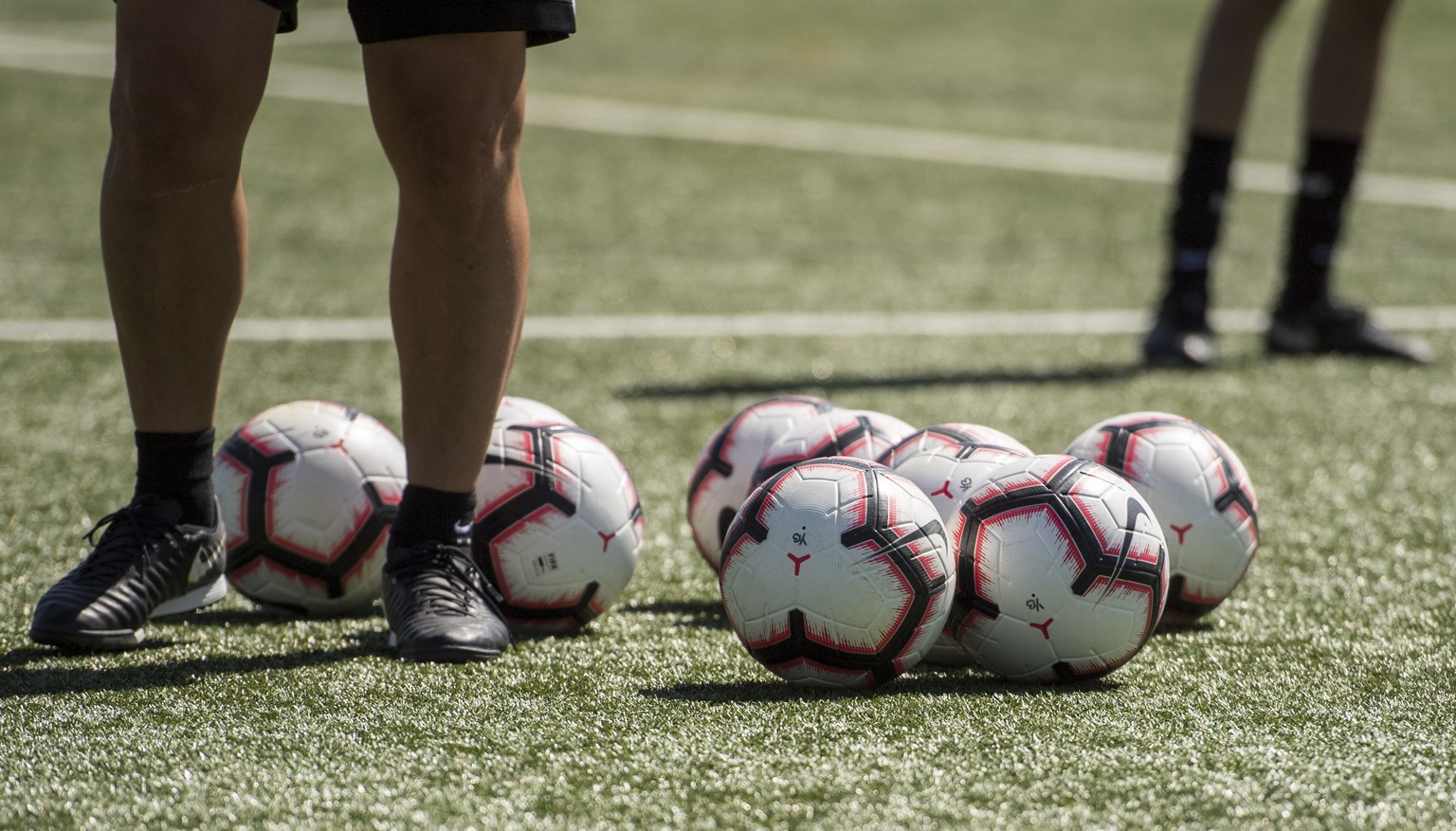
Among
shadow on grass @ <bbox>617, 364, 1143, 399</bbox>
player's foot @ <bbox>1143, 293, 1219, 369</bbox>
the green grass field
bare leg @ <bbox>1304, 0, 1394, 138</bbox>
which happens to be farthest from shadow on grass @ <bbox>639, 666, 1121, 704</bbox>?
bare leg @ <bbox>1304, 0, 1394, 138</bbox>

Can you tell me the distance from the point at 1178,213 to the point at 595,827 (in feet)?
12.9

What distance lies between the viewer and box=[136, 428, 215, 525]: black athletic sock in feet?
8.56

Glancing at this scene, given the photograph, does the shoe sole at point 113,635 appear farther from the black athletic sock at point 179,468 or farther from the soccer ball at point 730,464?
the soccer ball at point 730,464

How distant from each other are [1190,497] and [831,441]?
67 centimetres

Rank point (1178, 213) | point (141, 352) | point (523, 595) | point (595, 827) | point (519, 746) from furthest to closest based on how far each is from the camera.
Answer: point (1178, 213), point (523, 595), point (141, 352), point (519, 746), point (595, 827)

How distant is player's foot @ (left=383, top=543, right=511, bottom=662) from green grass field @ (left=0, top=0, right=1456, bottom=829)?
0.20 ft

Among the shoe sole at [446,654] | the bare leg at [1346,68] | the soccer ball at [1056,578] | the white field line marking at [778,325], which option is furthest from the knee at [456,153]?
the bare leg at [1346,68]

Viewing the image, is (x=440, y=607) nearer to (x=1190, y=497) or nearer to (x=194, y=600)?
(x=194, y=600)

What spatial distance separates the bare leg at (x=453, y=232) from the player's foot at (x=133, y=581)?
411 millimetres

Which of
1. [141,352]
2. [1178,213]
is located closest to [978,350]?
[1178,213]

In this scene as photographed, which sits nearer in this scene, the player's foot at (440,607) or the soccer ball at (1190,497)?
the player's foot at (440,607)

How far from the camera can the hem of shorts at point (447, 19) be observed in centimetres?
234

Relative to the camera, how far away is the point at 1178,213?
519cm

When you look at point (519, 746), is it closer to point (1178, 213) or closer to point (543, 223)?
point (1178, 213)
